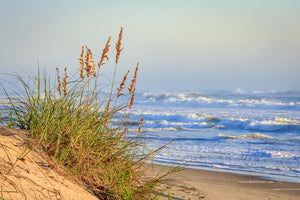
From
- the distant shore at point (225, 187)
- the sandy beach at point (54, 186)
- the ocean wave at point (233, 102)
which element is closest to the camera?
the sandy beach at point (54, 186)

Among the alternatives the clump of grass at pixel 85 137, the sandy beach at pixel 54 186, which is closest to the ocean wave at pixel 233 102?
the sandy beach at pixel 54 186

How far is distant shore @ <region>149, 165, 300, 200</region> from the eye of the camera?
5.15 metres

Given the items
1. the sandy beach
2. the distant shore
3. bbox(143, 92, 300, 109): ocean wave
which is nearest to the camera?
the sandy beach

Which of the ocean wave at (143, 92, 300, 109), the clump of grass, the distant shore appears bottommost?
the distant shore

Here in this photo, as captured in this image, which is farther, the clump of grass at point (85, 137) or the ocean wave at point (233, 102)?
the ocean wave at point (233, 102)

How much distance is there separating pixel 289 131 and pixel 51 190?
548 inches

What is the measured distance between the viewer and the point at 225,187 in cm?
602

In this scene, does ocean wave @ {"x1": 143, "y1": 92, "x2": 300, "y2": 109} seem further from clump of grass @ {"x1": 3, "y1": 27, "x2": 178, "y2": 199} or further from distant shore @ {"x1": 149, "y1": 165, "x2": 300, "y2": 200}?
clump of grass @ {"x1": 3, "y1": 27, "x2": 178, "y2": 199}

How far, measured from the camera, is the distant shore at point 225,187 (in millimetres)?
5152

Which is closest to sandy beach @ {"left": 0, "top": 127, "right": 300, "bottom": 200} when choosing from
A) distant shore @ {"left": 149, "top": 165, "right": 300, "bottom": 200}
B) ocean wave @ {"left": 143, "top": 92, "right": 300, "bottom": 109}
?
distant shore @ {"left": 149, "top": 165, "right": 300, "bottom": 200}

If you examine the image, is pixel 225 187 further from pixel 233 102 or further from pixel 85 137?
pixel 233 102

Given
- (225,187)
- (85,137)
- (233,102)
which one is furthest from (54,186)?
(233,102)

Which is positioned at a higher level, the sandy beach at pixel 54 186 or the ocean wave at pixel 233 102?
the ocean wave at pixel 233 102

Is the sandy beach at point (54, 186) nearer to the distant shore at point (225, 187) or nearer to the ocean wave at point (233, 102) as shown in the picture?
the distant shore at point (225, 187)
